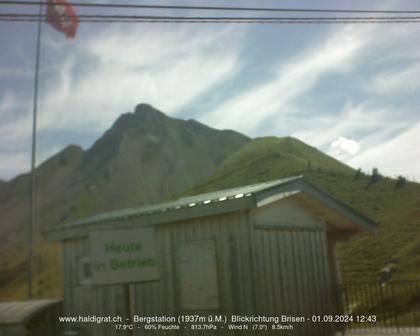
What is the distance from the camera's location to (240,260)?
1055cm

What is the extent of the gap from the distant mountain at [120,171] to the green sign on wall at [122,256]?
76.5 metres

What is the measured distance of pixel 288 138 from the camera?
9938cm

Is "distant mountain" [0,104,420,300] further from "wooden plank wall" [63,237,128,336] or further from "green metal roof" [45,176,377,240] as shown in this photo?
"wooden plank wall" [63,237,128,336]

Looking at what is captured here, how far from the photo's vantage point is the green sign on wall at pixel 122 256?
23.1 feet

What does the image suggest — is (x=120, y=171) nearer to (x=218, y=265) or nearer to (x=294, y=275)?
(x=294, y=275)

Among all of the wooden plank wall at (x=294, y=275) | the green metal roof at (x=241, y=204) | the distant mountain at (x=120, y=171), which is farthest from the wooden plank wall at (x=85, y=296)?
the distant mountain at (x=120, y=171)

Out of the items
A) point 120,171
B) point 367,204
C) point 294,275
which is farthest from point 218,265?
point 120,171

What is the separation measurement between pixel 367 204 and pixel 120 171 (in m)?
73.2

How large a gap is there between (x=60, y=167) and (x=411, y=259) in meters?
109

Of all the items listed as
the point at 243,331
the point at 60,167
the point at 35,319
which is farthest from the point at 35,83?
the point at 60,167

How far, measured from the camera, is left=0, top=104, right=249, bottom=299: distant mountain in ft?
328

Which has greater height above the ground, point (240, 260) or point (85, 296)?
point (240, 260)

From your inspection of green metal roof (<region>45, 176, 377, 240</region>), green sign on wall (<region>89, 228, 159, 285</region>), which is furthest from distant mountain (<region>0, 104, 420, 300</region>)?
green sign on wall (<region>89, 228, 159, 285</region>)

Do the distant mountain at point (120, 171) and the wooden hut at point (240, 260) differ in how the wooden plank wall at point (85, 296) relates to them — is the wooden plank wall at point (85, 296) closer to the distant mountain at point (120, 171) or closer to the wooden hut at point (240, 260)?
the wooden hut at point (240, 260)
